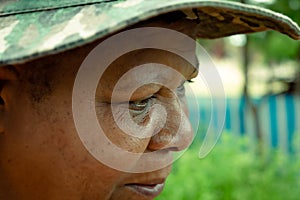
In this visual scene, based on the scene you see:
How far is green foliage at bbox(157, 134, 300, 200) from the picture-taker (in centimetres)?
322

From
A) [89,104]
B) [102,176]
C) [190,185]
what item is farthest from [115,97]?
[190,185]

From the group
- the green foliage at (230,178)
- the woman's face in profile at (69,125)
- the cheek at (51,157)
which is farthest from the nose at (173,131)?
the green foliage at (230,178)

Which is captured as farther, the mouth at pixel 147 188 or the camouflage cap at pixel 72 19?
the mouth at pixel 147 188

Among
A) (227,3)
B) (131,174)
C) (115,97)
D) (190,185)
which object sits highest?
(227,3)

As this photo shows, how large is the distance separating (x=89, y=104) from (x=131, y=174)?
170mm

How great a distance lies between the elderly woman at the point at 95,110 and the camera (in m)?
1.10

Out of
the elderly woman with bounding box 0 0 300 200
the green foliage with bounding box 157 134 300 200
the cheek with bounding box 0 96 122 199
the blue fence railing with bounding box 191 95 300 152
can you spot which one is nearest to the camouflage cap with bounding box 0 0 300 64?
the elderly woman with bounding box 0 0 300 200

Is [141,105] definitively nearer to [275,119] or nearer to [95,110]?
[95,110]

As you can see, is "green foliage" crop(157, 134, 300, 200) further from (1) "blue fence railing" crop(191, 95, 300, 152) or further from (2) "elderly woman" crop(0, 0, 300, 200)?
(1) "blue fence railing" crop(191, 95, 300, 152)

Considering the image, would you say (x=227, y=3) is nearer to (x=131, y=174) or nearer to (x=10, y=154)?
(x=131, y=174)

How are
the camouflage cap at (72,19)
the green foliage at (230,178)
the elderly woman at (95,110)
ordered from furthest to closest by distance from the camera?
1. the green foliage at (230,178)
2. the elderly woman at (95,110)
3. the camouflage cap at (72,19)

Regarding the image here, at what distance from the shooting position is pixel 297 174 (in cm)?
388

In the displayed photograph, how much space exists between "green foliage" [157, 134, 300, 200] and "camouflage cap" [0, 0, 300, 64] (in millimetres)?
2062

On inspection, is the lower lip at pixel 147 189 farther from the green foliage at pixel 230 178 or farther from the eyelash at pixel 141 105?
the green foliage at pixel 230 178
